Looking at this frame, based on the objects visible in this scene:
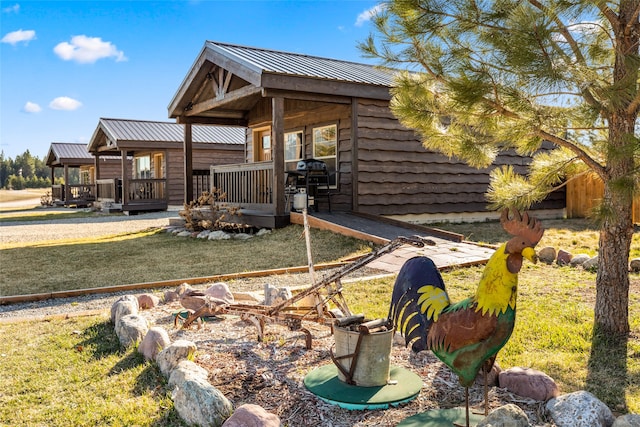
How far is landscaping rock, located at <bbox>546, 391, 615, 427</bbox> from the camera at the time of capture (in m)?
2.26

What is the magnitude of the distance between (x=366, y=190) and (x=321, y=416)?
8270 mm

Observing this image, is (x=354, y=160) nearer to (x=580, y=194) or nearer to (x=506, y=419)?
(x=580, y=194)

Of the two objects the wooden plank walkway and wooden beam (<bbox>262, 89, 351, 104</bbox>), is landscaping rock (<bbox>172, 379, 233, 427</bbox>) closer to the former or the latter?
the wooden plank walkway

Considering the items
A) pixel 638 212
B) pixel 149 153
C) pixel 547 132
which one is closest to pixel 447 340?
pixel 547 132

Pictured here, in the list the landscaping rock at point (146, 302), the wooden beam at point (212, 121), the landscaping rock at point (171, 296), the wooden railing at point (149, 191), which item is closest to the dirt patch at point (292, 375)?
the landscaping rock at point (146, 302)

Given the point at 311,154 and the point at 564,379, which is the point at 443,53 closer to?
the point at 564,379

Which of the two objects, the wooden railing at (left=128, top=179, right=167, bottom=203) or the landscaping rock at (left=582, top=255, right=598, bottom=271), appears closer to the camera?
the landscaping rock at (left=582, top=255, right=598, bottom=271)

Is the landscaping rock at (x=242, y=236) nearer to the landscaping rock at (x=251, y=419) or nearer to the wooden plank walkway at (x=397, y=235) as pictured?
the wooden plank walkway at (x=397, y=235)

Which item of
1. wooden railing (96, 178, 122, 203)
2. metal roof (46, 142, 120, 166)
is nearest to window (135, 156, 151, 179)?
wooden railing (96, 178, 122, 203)

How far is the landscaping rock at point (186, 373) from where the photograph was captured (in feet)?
8.79

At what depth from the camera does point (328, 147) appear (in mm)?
11586

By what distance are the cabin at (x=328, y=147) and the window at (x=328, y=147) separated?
0.02m

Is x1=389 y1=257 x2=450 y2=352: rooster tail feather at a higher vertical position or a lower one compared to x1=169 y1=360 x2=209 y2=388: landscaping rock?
higher

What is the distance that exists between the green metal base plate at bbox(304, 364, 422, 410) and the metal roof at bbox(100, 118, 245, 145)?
17738 millimetres
